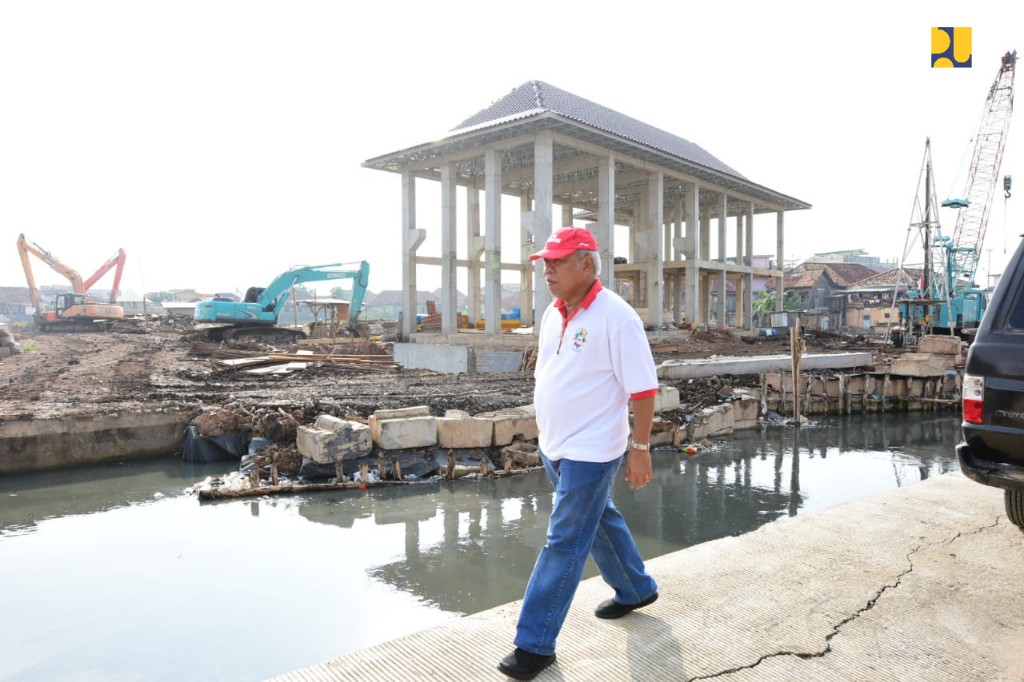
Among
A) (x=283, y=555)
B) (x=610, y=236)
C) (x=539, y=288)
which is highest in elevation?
(x=610, y=236)

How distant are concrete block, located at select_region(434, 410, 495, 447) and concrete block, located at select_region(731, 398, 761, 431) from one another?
651cm

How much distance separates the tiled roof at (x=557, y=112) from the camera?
18312 mm

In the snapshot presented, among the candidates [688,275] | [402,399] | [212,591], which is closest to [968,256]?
[688,275]

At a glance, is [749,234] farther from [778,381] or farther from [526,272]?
[778,381]

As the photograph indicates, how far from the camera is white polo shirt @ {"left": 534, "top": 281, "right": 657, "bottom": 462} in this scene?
2.41 meters

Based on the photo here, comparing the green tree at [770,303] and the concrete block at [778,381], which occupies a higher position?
the green tree at [770,303]

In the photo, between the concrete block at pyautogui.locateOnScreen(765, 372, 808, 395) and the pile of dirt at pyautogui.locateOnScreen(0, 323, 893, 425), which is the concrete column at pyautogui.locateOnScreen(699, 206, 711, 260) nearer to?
the pile of dirt at pyautogui.locateOnScreen(0, 323, 893, 425)

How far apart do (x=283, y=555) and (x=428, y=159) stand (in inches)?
694

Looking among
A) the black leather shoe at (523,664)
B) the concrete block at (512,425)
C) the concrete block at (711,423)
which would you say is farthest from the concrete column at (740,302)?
the black leather shoe at (523,664)

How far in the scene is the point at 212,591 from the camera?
16.9ft

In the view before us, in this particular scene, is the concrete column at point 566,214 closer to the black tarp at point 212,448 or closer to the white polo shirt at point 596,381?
the black tarp at point 212,448

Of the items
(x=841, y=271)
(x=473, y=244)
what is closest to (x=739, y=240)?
(x=473, y=244)

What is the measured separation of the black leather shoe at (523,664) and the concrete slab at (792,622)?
0.05m

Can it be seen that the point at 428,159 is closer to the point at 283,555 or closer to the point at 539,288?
the point at 539,288
